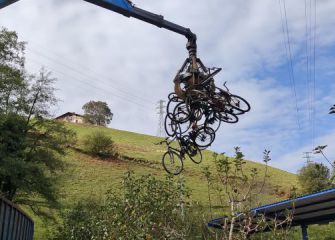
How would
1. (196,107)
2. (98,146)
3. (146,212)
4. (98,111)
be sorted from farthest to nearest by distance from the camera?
1. (98,111)
2. (98,146)
3. (146,212)
4. (196,107)

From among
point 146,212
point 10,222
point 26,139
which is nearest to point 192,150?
point 10,222

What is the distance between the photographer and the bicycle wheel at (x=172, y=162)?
8016mm

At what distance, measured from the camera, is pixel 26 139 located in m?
26.0

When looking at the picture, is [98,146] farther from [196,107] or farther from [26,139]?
[196,107]

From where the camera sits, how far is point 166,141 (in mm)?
7930

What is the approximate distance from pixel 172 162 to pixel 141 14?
8.88ft

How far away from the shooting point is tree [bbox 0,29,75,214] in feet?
79.8

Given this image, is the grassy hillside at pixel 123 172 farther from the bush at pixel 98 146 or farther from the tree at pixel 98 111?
the tree at pixel 98 111

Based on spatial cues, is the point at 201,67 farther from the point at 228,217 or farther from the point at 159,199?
the point at 159,199

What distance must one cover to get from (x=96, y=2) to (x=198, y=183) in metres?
44.1

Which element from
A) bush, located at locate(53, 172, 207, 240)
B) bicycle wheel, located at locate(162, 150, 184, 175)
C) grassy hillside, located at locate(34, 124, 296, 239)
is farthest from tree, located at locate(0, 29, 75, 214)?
bicycle wheel, located at locate(162, 150, 184, 175)

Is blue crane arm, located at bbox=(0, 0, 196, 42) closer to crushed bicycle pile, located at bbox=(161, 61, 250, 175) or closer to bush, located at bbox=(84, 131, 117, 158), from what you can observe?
crushed bicycle pile, located at bbox=(161, 61, 250, 175)

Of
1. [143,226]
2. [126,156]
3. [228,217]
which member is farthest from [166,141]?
[126,156]

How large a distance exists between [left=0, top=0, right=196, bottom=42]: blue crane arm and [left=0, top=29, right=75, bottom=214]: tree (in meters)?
17.5
